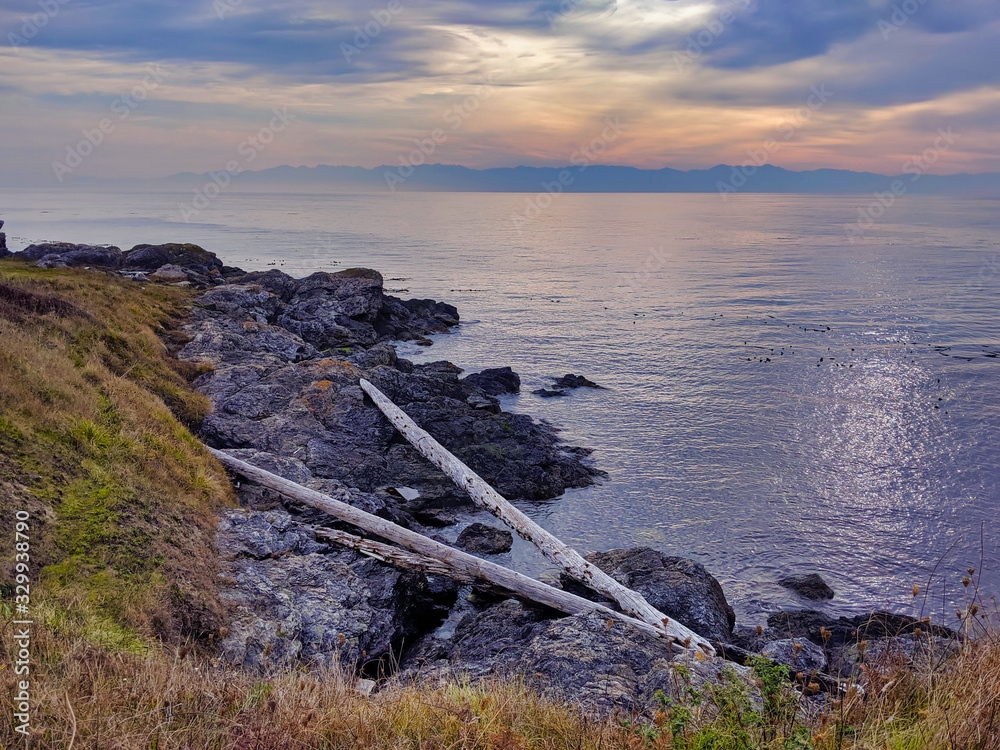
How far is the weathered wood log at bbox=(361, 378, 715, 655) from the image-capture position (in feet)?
34.2

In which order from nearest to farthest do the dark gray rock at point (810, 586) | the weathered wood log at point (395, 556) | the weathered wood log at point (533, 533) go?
the weathered wood log at point (533, 533)
the weathered wood log at point (395, 556)
the dark gray rock at point (810, 586)

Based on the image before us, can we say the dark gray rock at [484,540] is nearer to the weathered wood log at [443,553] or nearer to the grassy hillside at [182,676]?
the weathered wood log at [443,553]

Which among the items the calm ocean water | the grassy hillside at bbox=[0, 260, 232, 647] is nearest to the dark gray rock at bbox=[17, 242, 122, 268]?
the calm ocean water

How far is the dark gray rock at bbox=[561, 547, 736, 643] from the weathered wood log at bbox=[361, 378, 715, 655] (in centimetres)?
57

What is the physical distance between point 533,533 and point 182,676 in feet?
31.5

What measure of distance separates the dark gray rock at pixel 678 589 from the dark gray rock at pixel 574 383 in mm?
16632

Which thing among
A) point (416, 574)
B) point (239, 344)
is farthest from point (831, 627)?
point (239, 344)

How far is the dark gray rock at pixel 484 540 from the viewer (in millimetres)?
15188

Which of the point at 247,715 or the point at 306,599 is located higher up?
the point at 247,715

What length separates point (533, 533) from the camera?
551 inches

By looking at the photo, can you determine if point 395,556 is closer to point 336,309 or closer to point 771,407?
point 771,407

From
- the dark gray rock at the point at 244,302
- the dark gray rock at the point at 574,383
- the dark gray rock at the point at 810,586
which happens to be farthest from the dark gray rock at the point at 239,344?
the dark gray rock at the point at 810,586

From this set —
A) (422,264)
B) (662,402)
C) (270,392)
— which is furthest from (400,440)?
(422,264)

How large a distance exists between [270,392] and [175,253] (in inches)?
1725
